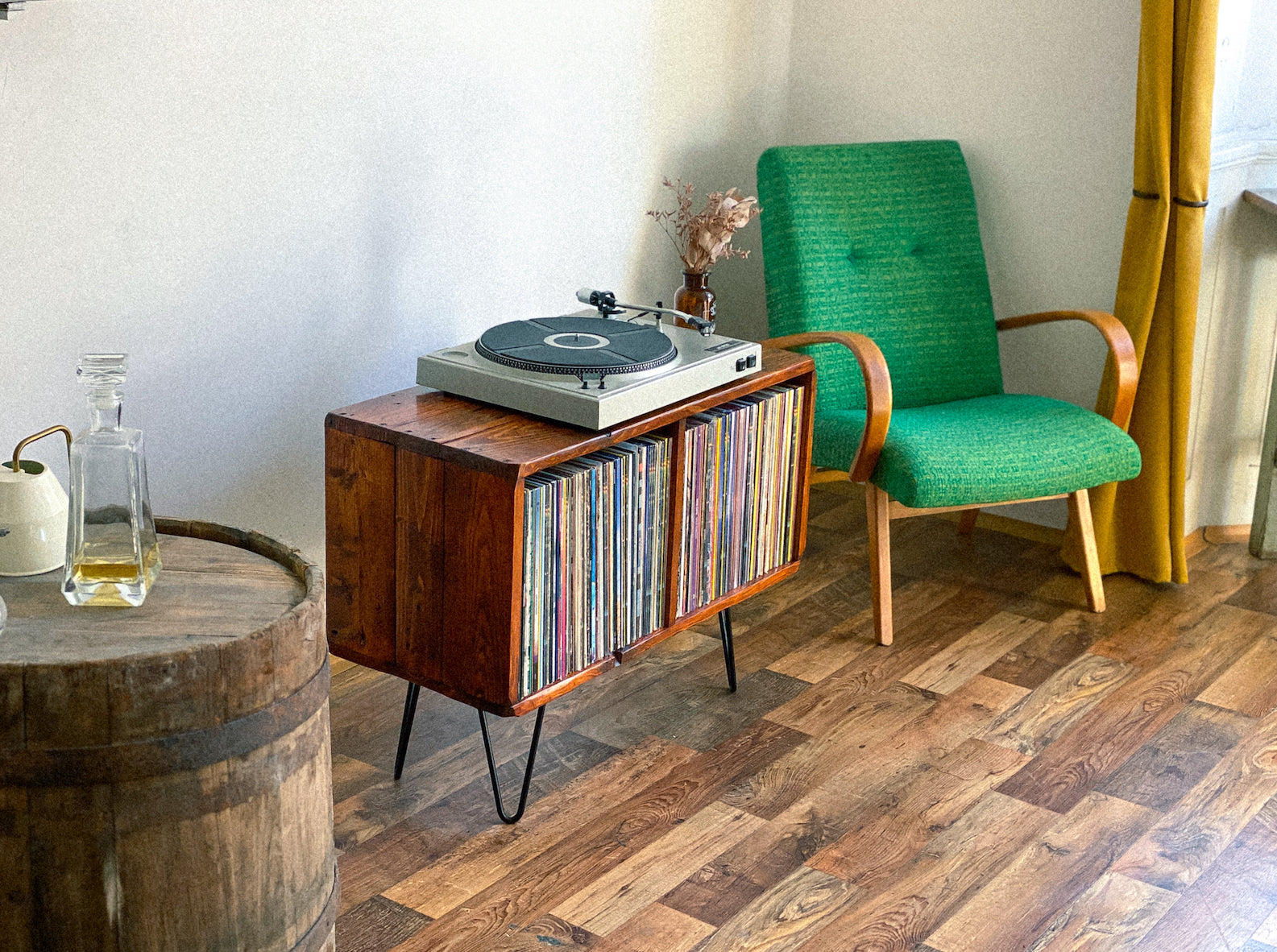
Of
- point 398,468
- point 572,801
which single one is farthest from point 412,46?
point 572,801

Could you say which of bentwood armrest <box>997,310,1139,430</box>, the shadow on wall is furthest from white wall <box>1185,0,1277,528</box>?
bentwood armrest <box>997,310,1139,430</box>

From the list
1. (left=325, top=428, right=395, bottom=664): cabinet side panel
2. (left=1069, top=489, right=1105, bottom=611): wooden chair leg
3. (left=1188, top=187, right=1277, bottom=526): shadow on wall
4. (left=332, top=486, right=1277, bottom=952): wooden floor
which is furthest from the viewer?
(left=1188, top=187, right=1277, bottom=526): shadow on wall

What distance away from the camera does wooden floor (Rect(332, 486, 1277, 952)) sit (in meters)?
1.89

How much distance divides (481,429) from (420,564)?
208 millimetres

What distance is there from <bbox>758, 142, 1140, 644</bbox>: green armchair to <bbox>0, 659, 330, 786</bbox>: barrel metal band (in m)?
1.54

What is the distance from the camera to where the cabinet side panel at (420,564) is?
1956 mm

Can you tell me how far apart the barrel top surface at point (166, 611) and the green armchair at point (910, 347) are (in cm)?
139

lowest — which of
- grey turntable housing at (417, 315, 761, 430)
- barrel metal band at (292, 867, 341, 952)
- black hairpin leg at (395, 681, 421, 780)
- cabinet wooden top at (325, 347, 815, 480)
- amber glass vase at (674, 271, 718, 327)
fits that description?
black hairpin leg at (395, 681, 421, 780)

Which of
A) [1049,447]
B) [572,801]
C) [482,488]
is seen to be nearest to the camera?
[482,488]

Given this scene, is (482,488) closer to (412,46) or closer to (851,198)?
(412,46)

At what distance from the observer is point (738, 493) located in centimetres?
235

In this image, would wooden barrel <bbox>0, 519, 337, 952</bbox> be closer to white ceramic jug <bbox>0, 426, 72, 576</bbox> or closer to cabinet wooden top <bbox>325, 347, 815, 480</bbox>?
white ceramic jug <bbox>0, 426, 72, 576</bbox>

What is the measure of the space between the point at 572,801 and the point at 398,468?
0.58 meters

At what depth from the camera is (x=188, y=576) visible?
152 cm
